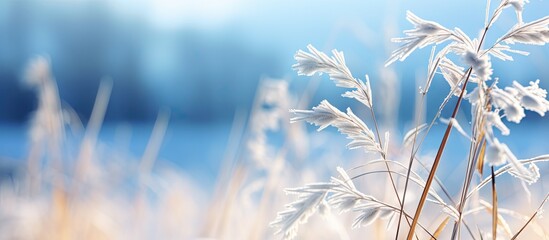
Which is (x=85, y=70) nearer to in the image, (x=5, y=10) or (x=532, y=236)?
(x=5, y=10)

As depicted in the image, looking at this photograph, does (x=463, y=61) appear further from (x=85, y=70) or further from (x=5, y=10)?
(x=5, y=10)

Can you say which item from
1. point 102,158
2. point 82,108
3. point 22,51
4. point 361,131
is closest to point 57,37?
point 22,51

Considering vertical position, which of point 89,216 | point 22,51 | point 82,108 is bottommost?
point 89,216

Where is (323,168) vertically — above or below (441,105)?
above

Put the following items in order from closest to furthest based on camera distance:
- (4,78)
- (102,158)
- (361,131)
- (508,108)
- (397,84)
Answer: (508,108), (361,131), (397,84), (102,158), (4,78)

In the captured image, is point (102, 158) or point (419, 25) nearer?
point (419, 25)

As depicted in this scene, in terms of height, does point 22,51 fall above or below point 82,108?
above

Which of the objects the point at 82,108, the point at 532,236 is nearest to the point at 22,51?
the point at 82,108

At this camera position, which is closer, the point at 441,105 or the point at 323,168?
the point at 441,105

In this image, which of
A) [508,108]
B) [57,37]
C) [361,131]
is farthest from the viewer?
[57,37]
